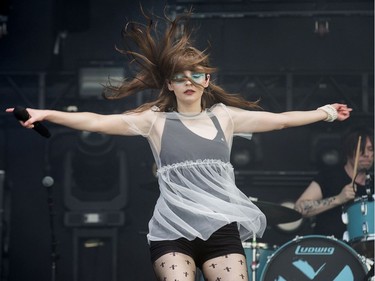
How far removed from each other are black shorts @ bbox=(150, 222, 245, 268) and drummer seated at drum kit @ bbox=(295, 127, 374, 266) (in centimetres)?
266

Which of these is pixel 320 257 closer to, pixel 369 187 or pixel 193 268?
pixel 369 187

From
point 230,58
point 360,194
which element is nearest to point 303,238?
point 360,194

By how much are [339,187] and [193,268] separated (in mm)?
3993

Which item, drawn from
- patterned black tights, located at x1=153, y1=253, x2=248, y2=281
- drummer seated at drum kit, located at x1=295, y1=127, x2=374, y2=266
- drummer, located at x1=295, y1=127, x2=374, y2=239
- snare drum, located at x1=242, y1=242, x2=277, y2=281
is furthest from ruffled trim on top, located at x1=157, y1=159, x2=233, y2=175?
drummer, located at x1=295, y1=127, x2=374, y2=239

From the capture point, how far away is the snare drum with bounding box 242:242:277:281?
759 centimetres

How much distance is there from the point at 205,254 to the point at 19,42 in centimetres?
515

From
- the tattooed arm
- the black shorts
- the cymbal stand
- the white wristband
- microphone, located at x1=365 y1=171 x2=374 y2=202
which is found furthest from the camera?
the tattooed arm

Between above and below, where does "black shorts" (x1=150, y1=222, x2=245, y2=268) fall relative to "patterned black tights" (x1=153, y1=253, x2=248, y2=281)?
above

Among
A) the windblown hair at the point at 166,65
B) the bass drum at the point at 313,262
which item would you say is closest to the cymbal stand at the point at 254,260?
the bass drum at the point at 313,262

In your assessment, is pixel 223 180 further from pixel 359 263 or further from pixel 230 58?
pixel 230 58

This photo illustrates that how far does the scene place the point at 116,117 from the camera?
5.23 meters

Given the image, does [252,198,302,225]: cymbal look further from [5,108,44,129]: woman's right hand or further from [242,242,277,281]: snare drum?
[5,108,44,129]: woman's right hand

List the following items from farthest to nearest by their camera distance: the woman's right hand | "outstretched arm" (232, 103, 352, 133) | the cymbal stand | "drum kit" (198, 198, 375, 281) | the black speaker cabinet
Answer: the black speaker cabinet → the cymbal stand → "drum kit" (198, 198, 375, 281) → "outstretched arm" (232, 103, 352, 133) → the woman's right hand

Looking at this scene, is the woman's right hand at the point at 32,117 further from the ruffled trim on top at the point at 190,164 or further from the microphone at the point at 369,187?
the microphone at the point at 369,187
